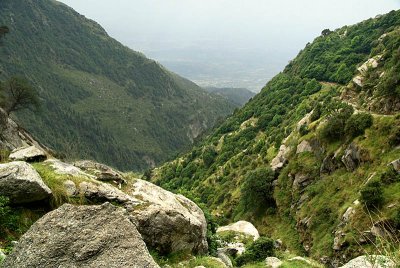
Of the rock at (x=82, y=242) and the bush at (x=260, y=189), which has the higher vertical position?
the rock at (x=82, y=242)

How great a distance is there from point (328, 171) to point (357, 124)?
323 inches

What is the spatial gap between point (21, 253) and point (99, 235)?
206 centimetres

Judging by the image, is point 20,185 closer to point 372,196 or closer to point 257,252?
point 257,252

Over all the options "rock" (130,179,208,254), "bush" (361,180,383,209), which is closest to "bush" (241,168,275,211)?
"bush" (361,180,383,209)

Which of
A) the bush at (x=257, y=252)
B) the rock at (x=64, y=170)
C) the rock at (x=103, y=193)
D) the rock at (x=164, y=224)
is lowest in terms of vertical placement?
the bush at (x=257, y=252)

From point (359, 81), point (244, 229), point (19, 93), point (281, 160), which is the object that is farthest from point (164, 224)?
point (359, 81)

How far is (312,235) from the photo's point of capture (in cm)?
4956

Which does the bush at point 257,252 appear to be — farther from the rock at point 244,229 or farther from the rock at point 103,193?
the rock at point 244,229

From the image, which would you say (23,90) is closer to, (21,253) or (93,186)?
(93,186)

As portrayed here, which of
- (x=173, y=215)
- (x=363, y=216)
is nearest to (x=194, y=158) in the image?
(x=363, y=216)

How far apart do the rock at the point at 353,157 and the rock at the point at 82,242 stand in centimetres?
4488

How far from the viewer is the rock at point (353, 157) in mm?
49766

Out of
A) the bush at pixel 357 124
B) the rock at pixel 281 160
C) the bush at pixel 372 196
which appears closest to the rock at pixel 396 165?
the bush at pixel 372 196

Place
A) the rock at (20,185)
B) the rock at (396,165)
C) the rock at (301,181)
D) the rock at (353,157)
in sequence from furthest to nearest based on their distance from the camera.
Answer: the rock at (301,181) → the rock at (353,157) → the rock at (396,165) → the rock at (20,185)
